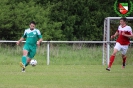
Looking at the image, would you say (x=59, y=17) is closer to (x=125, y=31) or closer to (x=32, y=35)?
(x=125, y=31)

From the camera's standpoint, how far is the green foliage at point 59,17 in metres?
43.9

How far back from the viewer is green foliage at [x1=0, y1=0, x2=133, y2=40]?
4388cm

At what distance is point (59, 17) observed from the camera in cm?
4950

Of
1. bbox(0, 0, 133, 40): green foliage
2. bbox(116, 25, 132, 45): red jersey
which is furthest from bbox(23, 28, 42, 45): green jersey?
bbox(0, 0, 133, 40): green foliage

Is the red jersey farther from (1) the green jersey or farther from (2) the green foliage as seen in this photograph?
(2) the green foliage

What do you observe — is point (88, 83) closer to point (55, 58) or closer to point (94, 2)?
point (55, 58)

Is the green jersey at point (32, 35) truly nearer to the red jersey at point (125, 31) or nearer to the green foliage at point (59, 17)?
the red jersey at point (125, 31)

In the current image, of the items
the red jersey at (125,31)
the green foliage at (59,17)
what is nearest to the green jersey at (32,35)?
the red jersey at (125,31)

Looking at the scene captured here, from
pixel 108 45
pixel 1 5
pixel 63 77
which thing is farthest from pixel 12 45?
pixel 1 5

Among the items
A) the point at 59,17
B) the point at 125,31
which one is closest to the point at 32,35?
the point at 125,31

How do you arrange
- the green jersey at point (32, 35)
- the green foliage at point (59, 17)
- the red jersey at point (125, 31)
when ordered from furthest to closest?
the green foliage at point (59, 17)
the red jersey at point (125, 31)
the green jersey at point (32, 35)

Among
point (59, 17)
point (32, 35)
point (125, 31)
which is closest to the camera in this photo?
point (32, 35)

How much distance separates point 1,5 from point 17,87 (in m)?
30.6

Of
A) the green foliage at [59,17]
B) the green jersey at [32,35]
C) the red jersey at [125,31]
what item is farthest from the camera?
the green foliage at [59,17]
